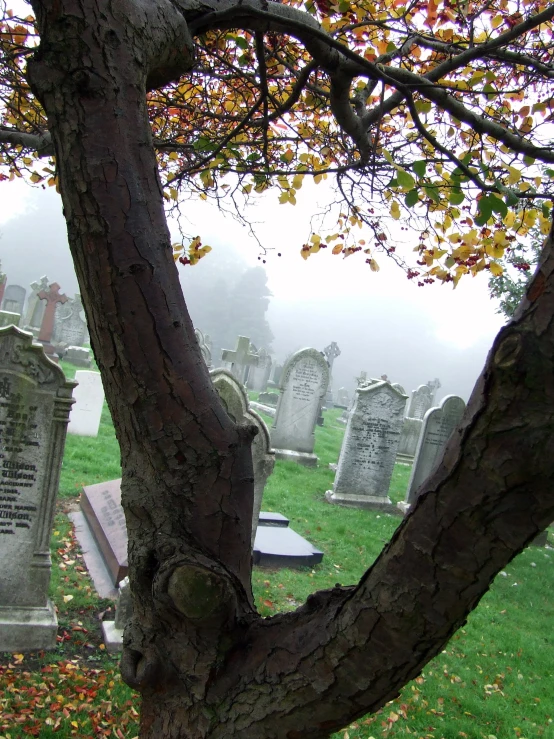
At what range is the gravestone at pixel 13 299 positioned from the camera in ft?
101

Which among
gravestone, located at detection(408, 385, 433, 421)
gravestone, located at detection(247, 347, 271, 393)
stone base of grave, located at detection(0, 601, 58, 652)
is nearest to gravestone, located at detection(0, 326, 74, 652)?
stone base of grave, located at detection(0, 601, 58, 652)

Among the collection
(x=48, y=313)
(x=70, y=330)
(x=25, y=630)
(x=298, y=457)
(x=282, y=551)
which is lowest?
(x=25, y=630)

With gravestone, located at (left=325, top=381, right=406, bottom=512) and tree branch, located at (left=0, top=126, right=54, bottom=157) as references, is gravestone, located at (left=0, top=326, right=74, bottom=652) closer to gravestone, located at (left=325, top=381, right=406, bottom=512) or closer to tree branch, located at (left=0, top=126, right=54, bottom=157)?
tree branch, located at (left=0, top=126, right=54, bottom=157)

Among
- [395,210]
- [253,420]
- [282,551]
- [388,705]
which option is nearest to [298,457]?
[282,551]

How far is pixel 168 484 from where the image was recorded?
5.11ft

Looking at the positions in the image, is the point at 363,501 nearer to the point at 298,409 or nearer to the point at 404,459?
the point at 298,409

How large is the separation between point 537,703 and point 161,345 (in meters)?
5.33

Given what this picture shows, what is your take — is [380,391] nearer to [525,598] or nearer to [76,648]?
[525,598]

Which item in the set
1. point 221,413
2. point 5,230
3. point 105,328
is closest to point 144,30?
point 105,328

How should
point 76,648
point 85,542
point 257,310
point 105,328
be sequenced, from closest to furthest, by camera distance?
1. point 105,328
2. point 76,648
3. point 85,542
4. point 257,310

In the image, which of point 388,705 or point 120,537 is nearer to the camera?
point 388,705

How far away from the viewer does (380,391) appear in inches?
431

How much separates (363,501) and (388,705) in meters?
6.25

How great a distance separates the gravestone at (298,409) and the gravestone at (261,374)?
14.8 meters
